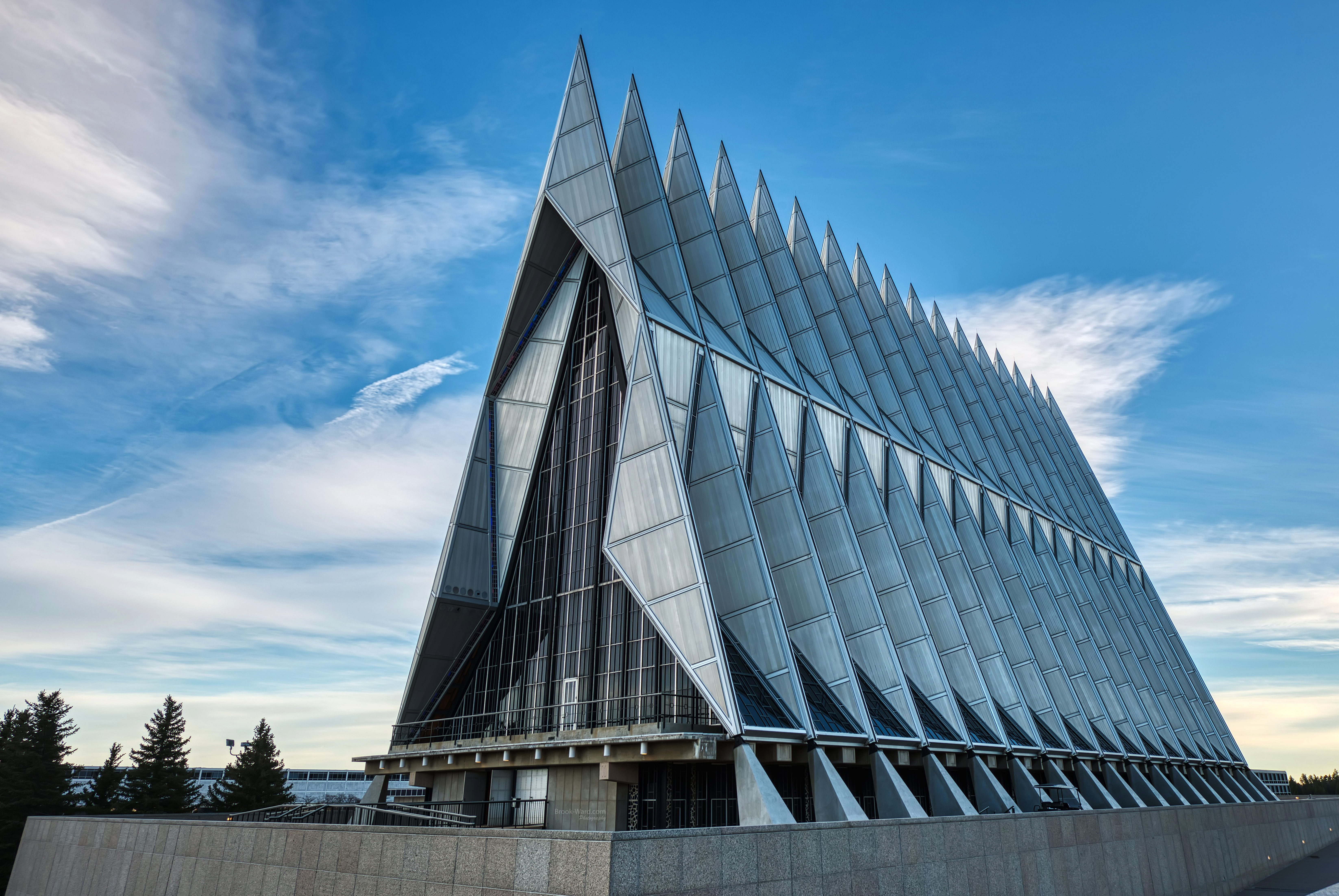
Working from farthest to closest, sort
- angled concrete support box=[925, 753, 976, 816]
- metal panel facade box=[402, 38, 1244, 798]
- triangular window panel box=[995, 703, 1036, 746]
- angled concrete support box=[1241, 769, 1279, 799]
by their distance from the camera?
angled concrete support box=[1241, 769, 1279, 799]
triangular window panel box=[995, 703, 1036, 746]
metal panel facade box=[402, 38, 1244, 798]
angled concrete support box=[925, 753, 976, 816]

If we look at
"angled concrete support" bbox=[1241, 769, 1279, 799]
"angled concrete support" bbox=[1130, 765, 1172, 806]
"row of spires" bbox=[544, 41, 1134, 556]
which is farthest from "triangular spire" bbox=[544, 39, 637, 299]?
"angled concrete support" bbox=[1241, 769, 1279, 799]

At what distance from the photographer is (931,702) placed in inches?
1062

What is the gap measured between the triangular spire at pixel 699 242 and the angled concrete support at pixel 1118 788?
2279 cm

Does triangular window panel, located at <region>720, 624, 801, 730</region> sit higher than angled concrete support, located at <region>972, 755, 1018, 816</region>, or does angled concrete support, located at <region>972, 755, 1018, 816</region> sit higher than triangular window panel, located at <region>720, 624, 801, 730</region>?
triangular window panel, located at <region>720, 624, 801, 730</region>

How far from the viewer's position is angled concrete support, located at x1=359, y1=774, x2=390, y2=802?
3047cm

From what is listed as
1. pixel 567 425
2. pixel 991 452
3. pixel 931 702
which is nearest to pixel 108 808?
pixel 567 425

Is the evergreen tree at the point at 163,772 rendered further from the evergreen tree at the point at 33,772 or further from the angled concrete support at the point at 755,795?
the angled concrete support at the point at 755,795

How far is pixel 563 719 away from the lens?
84.3ft

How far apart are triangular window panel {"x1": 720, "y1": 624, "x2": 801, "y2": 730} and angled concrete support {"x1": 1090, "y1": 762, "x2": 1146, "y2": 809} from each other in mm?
19754

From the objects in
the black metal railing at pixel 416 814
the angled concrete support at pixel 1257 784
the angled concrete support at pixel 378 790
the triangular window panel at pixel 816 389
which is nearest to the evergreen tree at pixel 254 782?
the angled concrete support at pixel 378 790

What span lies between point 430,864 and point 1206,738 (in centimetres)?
5559

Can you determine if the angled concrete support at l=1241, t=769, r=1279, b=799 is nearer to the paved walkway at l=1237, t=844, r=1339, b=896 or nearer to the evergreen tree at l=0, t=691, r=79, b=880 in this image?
the paved walkway at l=1237, t=844, r=1339, b=896

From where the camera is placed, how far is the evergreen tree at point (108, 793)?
49031mm

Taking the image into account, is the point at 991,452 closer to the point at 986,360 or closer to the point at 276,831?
the point at 986,360
